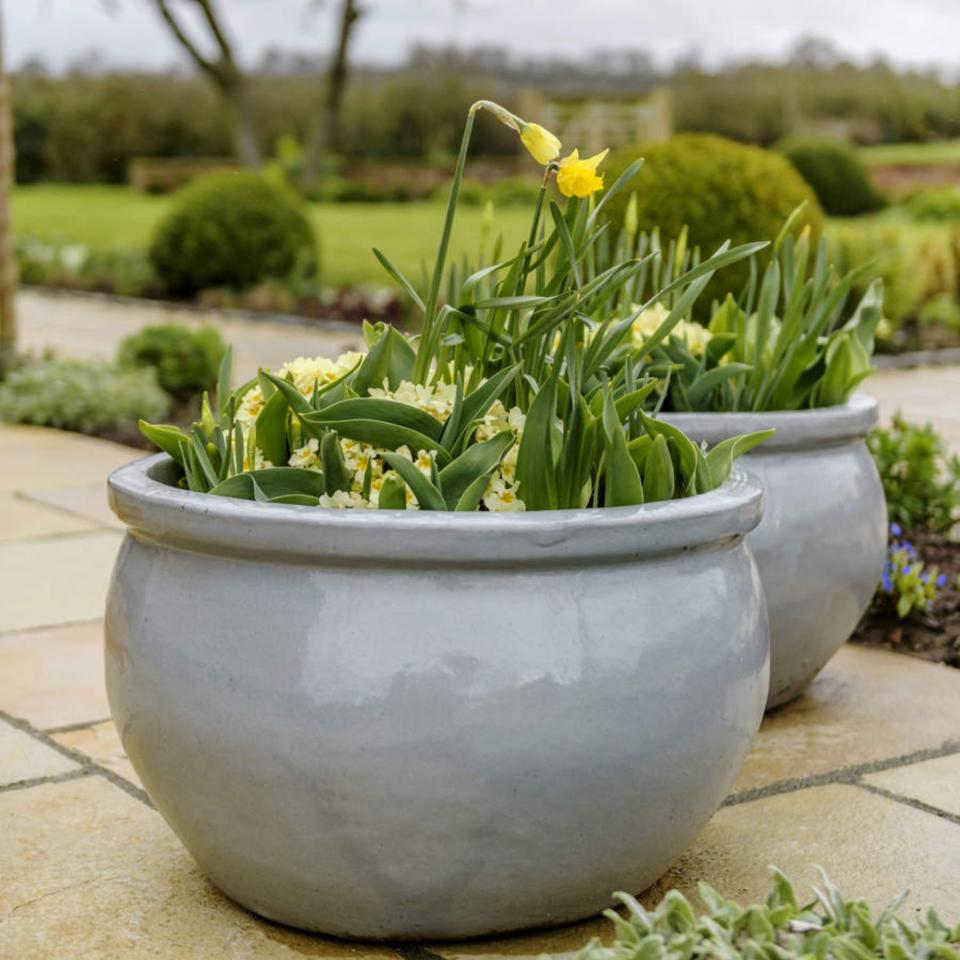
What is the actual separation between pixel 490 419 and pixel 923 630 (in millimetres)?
1988

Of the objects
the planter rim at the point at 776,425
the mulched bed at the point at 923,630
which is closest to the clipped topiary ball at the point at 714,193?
the mulched bed at the point at 923,630

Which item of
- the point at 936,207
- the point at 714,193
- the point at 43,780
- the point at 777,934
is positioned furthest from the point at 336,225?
the point at 777,934

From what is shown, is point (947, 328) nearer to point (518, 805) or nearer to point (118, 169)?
point (518, 805)

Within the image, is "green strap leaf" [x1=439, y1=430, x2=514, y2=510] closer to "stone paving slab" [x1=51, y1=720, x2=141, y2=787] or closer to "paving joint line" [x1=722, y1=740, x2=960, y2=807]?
"paving joint line" [x1=722, y1=740, x2=960, y2=807]

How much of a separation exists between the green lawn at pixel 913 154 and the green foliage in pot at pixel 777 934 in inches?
1336

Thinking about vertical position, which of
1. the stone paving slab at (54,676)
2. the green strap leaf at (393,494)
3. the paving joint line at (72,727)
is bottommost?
the stone paving slab at (54,676)

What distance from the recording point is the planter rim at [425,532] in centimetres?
200

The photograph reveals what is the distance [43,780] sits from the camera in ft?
9.42

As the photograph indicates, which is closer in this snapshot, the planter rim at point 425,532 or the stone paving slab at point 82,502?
the planter rim at point 425,532

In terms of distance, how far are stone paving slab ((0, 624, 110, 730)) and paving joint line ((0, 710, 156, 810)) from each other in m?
0.02

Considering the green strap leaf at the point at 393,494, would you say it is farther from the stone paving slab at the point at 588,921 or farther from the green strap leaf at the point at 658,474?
the stone paving slab at the point at 588,921

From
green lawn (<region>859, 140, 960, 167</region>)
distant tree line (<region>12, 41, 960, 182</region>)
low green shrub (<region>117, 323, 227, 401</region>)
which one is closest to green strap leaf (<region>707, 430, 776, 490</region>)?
low green shrub (<region>117, 323, 227, 401</region>)

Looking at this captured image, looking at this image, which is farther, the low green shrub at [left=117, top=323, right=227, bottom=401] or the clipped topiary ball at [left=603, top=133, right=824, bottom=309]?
the low green shrub at [left=117, top=323, right=227, bottom=401]

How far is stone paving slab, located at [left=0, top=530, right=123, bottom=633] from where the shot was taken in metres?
4.15
